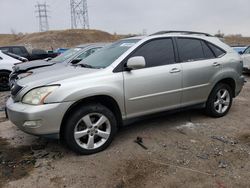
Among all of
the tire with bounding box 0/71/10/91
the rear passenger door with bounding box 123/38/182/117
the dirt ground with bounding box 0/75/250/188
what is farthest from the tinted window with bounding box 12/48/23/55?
the rear passenger door with bounding box 123/38/182/117

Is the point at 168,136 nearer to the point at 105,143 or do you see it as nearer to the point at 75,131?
the point at 105,143

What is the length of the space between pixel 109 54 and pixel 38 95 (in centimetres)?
150

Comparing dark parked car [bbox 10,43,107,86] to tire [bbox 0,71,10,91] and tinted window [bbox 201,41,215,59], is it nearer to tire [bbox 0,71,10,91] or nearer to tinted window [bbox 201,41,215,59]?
tire [bbox 0,71,10,91]

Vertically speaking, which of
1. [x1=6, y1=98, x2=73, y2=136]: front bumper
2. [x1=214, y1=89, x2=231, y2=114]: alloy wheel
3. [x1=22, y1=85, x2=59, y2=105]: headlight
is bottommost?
[x1=214, y1=89, x2=231, y2=114]: alloy wheel

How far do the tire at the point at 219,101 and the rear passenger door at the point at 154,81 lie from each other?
35.3 inches

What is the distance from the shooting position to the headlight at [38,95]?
3479 mm

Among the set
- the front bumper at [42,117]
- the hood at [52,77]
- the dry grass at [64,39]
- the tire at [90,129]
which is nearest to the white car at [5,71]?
the hood at [52,77]

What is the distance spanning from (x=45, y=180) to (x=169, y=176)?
1.48 m

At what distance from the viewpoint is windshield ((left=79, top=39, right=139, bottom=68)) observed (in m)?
4.25

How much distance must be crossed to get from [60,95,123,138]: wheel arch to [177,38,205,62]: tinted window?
1.50 m

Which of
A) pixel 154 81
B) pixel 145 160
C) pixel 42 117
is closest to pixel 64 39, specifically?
pixel 154 81

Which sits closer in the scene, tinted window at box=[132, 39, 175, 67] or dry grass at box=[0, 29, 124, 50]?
tinted window at box=[132, 39, 175, 67]

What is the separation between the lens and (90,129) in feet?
12.4

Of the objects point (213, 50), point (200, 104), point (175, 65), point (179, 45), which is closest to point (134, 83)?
point (175, 65)
